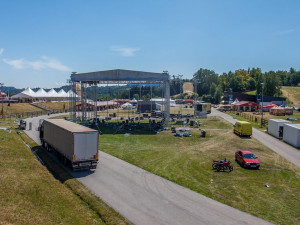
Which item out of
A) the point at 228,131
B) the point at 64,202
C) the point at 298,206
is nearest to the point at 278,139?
the point at 228,131

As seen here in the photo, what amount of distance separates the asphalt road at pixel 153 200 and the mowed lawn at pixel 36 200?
1.72 meters

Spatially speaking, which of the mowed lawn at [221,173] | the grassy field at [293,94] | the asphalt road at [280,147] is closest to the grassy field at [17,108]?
the mowed lawn at [221,173]

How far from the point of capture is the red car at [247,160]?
70.1 ft

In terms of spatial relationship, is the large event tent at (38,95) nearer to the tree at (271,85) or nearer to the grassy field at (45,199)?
the tree at (271,85)

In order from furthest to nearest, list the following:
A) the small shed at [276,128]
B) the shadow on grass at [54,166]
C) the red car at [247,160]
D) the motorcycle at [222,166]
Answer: the small shed at [276,128] → the red car at [247,160] → the motorcycle at [222,166] → the shadow on grass at [54,166]

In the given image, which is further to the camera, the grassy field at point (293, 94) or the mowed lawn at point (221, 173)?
the grassy field at point (293, 94)

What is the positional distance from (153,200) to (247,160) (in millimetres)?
10598

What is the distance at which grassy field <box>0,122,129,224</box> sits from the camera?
12008mm

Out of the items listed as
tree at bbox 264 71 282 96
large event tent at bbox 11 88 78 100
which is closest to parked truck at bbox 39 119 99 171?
large event tent at bbox 11 88 78 100

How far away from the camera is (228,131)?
41.2m

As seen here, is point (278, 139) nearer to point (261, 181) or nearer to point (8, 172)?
point (261, 181)

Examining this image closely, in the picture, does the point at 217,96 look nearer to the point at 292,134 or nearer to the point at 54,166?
the point at 292,134

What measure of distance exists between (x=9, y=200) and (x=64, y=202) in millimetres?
2695

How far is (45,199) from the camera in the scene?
14.0 meters
